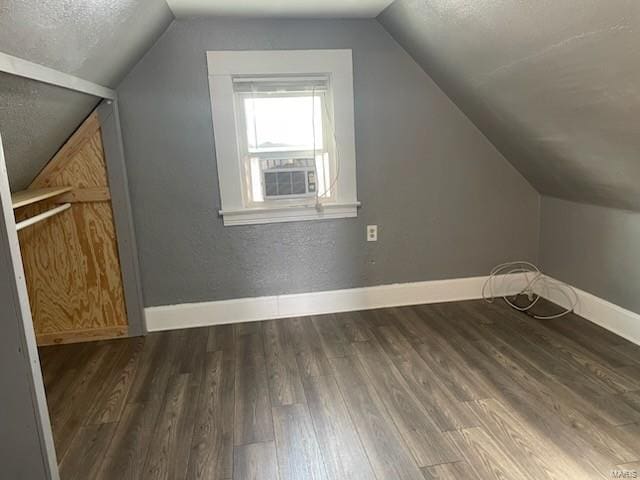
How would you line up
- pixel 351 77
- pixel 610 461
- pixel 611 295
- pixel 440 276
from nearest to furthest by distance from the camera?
1. pixel 610 461
2. pixel 611 295
3. pixel 351 77
4. pixel 440 276

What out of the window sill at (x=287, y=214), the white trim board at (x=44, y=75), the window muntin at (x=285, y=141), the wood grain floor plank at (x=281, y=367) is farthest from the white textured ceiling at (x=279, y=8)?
the wood grain floor plank at (x=281, y=367)

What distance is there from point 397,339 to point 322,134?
144cm

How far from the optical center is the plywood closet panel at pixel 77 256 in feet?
9.29

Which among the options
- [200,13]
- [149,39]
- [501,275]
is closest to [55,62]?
[149,39]

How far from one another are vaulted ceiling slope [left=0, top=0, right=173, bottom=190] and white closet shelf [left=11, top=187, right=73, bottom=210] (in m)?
0.09

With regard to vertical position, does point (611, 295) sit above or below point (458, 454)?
above

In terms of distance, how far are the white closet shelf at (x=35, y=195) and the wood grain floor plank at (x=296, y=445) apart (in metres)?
1.52

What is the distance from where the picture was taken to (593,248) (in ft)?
9.79

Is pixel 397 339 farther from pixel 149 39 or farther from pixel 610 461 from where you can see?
pixel 149 39

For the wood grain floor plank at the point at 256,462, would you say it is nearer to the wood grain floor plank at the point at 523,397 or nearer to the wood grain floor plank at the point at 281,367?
the wood grain floor plank at the point at 281,367

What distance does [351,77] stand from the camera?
3.05 metres

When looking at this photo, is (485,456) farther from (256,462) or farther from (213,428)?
(213,428)

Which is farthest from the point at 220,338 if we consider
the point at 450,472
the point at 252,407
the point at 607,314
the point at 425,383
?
the point at 607,314

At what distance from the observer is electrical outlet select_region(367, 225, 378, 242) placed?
10.8ft
